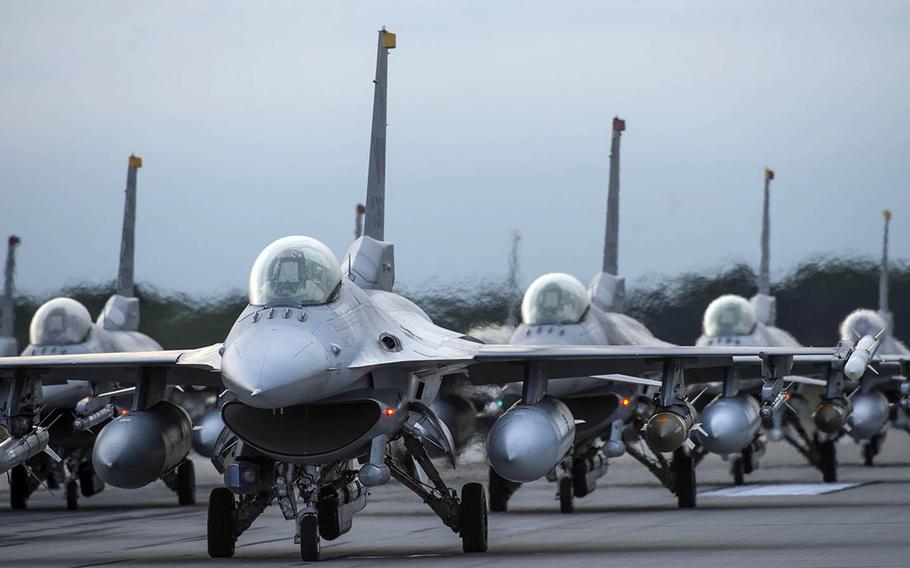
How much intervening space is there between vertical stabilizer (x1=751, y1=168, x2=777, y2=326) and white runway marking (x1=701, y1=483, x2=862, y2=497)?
5876 millimetres

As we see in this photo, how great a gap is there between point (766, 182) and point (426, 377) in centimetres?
2195

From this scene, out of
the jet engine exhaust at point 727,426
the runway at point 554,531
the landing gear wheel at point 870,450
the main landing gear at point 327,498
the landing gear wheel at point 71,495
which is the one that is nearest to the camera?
the main landing gear at point 327,498

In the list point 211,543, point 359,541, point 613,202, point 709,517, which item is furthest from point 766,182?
point 211,543

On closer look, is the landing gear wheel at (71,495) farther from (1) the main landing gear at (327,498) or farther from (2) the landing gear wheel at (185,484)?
(1) the main landing gear at (327,498)

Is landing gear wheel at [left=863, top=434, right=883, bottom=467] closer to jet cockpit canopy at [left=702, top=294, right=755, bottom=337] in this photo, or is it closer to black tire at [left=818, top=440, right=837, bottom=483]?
black tire at [left=818, top=440, right=837, bottom=483]

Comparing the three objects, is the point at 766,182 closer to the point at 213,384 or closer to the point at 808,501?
the point at 808,501

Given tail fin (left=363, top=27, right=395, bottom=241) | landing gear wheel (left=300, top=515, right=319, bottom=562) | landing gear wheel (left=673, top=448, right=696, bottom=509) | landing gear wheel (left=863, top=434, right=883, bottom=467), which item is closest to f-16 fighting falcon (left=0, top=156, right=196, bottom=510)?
tail fin (left=363, top=27, right=395, bottom=241)

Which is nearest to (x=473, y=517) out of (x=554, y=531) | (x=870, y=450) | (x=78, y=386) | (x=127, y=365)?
(x=554, y=531)

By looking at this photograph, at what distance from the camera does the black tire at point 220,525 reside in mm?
15500

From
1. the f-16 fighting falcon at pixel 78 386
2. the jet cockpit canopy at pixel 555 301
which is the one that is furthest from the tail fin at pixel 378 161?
the f-16 fighting falcon at pixel 78 386

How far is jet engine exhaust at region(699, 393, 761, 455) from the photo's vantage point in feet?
59.4

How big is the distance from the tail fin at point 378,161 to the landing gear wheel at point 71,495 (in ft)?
31.6

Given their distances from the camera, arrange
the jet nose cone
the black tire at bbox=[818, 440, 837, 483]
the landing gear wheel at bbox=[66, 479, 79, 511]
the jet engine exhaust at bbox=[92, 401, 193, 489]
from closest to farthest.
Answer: the jet nose cone, the jet engine exhaust at bbox=[92, 401, 193, 489], the landing gear wheel at bbox=[66, 479, 79, 511], the black tire at bbox=[818, 440, 837, 483]

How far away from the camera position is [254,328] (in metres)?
13.6
